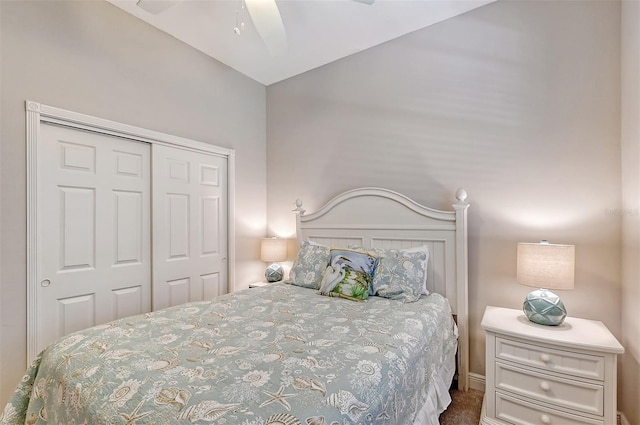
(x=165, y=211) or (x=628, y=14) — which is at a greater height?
(x=628, y=14)

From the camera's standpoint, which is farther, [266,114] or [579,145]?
[266,114]

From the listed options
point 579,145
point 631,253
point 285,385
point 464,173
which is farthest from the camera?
point 464,173

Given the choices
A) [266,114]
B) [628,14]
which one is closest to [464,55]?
[628,14]

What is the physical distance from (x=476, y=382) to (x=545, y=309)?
0.92 meters

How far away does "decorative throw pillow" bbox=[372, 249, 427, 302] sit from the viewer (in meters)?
2.16

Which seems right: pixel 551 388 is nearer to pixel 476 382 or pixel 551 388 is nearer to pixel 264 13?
pixel 476 382

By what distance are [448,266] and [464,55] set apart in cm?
170

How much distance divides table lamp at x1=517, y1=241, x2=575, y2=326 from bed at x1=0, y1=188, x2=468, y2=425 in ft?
1.61

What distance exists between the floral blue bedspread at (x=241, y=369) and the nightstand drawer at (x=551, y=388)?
37 cm

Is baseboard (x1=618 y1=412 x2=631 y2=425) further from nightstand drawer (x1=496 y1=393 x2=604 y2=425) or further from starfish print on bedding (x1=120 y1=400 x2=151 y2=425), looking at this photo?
starfish print on bedding (x1=120 y1=400 x2=151 y2=425)

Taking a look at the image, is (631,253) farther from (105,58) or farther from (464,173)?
(105,58)

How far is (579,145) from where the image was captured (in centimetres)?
205

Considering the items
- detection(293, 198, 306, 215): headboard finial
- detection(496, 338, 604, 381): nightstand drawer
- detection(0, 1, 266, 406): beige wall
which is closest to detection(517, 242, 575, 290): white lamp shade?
detection(496, 338, 604, 381): nightstand drawer

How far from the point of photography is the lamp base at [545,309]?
5.90ft
